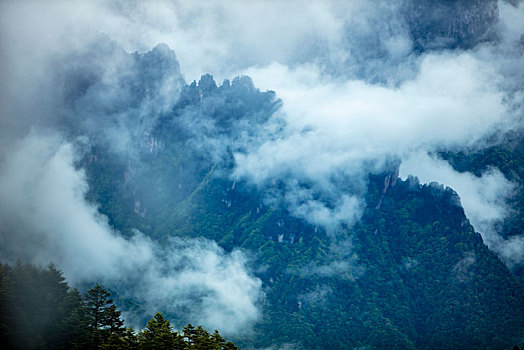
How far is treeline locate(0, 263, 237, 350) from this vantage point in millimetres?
48062

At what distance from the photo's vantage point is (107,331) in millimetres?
55062

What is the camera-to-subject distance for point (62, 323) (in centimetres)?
5347

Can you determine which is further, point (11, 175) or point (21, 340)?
point (11, 175)

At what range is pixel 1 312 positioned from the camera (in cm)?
4891

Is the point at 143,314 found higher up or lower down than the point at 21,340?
higher up

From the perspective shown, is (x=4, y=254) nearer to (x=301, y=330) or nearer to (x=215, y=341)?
(x=301, y=330)

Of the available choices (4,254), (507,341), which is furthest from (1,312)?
(507,341)

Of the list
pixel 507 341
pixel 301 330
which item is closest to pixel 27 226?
pixel 301 330

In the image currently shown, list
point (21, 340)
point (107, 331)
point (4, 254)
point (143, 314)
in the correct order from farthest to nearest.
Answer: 1. point (143, 314)
2. point (4, 254)
3. point (107, 331)
4. point (21, 340)

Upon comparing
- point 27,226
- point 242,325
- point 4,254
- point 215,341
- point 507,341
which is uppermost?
point 27,226

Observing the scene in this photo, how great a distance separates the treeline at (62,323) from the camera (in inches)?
1892

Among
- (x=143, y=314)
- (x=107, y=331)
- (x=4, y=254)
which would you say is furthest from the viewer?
(x=143, y=314)

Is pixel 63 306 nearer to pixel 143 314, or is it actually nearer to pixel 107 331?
pixel 107 331

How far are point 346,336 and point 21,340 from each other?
170302mm
